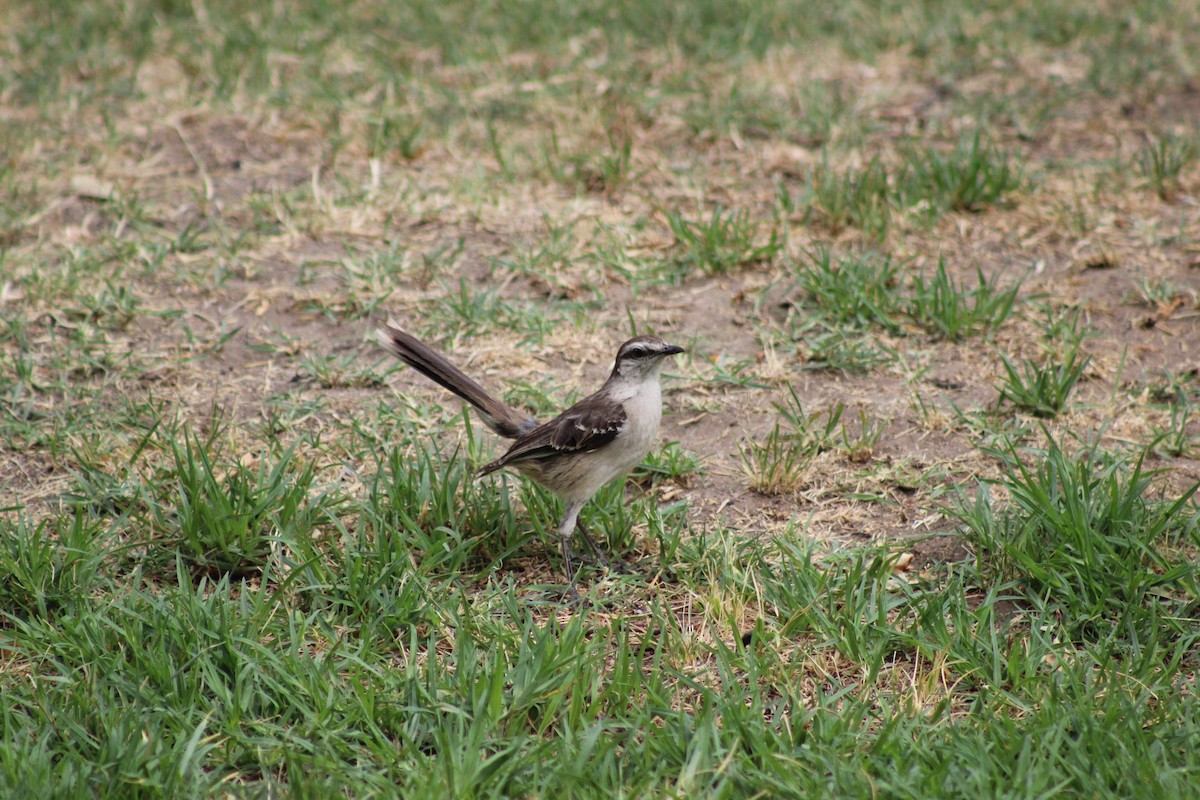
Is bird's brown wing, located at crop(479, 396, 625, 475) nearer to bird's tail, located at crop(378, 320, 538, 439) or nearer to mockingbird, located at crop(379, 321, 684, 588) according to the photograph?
mockingbird, located at crop(379, 321, 684, 588)

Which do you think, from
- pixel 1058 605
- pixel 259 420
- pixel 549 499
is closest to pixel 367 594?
pixel 549 499

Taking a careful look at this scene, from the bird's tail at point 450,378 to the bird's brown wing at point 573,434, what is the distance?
0.30 m

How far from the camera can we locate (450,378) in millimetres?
5434

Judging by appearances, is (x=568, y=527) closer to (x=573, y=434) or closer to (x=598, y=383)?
(x=573, y=434)

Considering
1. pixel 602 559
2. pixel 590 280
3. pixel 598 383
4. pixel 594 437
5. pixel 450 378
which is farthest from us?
pixel 590 280

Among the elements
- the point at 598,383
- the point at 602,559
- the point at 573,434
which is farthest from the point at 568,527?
the point at 598,383

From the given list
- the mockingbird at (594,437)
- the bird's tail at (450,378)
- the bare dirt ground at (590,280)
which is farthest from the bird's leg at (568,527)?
the bare dirt ground at (590,280)

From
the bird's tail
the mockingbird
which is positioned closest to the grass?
the mockingbird

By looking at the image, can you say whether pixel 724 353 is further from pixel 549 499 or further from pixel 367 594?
pixel 367 594

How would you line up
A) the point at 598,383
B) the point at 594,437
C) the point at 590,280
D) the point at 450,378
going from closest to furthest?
the point at 594,437
the point at 450,378
the point at 598,383
the point at 590,280

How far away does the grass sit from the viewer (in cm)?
398

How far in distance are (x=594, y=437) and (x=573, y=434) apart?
10 centimetres

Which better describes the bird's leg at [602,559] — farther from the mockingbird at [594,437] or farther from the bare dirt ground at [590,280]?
the bare dirt ground at [590,280]

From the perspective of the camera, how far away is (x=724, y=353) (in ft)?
21.9
